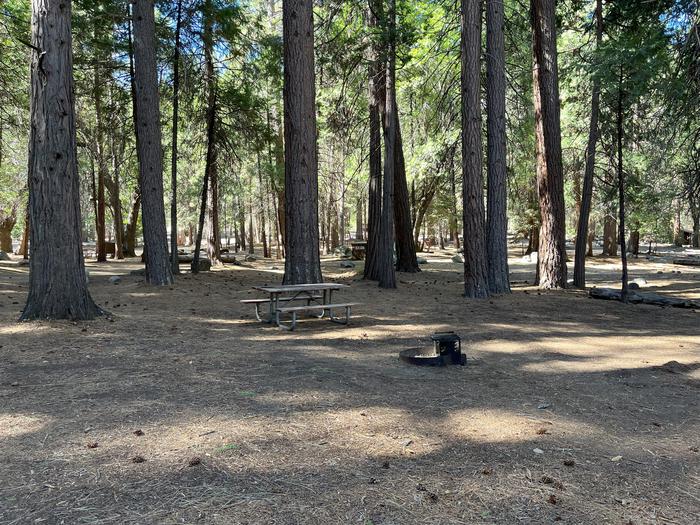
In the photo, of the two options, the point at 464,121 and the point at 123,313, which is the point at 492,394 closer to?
the point at 123,313

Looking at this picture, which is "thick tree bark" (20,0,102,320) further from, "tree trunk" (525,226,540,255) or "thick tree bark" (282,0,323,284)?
"tree trunk" (525,226,540,255)

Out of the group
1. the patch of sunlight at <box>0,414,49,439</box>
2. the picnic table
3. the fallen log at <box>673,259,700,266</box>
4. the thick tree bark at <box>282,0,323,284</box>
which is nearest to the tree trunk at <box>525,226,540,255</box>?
the fallen log at <box>673,259,700,266</box>

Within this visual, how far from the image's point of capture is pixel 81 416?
3.91 metres

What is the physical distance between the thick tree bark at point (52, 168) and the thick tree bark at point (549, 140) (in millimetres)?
10342

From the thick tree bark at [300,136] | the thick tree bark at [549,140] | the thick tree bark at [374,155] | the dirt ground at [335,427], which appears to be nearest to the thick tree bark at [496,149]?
the thick tree bark at [549,140]

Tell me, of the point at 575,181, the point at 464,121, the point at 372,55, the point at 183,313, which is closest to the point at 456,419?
the point at 183,313

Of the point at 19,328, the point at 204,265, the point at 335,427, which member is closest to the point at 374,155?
the point at 204,265

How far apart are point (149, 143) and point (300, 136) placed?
16.4 feet

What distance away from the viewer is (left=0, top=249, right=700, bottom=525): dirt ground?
9.00 ft

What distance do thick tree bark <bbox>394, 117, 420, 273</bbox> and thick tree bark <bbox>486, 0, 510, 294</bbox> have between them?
4375 mm

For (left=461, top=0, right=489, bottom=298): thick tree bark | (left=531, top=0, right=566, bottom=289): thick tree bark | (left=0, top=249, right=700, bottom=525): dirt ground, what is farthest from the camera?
(left=531, top=0, right=566, bottom=289): thick tree bark

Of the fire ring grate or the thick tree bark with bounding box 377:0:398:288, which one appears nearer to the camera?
the fire ring grate

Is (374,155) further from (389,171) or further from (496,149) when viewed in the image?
(496,149)

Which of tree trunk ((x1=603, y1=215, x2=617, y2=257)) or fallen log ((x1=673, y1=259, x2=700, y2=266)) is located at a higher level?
tree trunk ((x1=603, y1=215, x2=617, y2=257))
